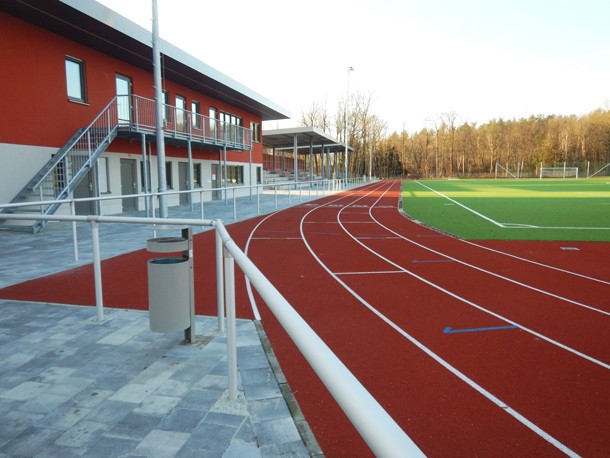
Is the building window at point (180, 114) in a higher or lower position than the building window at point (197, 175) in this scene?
higher

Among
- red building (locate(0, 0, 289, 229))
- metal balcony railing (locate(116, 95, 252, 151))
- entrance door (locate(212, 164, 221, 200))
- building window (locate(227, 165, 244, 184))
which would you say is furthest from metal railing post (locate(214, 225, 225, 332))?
building window (locate(227, 165, 244, 184))

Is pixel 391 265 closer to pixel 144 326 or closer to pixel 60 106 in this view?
pixel 144 326

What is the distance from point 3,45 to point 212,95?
15.2m

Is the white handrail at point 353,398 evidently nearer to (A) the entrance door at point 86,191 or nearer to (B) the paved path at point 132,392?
(B) the paved path at point 132,392

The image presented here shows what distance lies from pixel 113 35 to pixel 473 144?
102502mm

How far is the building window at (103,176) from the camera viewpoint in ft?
60.3

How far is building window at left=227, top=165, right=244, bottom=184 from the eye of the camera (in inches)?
1272

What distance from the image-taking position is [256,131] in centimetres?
3703

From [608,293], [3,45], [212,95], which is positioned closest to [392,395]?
[608,293]

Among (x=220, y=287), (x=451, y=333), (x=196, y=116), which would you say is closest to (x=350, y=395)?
(x=220, y=287)

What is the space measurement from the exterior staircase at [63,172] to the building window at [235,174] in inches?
565

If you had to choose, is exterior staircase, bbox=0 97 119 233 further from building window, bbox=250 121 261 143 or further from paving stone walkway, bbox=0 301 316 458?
building window, bbox=250 121 261 143

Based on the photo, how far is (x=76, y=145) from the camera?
16422 mm

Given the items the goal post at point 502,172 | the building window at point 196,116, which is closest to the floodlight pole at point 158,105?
the building window at point 196,116
